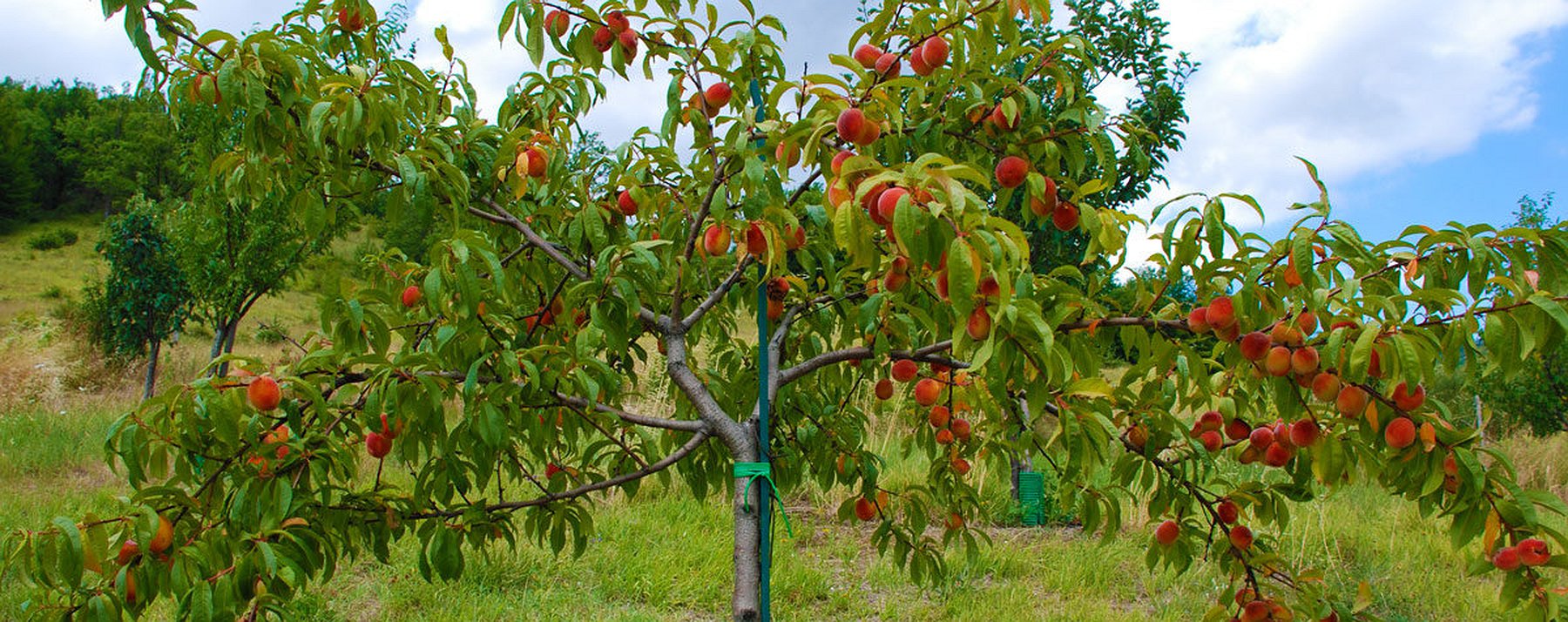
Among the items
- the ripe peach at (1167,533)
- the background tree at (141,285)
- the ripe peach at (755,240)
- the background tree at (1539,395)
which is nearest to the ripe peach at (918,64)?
the ripe peach at (755,240)

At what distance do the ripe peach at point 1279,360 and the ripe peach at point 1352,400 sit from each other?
65mm

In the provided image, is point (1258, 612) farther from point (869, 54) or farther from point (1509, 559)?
point (869, 54)

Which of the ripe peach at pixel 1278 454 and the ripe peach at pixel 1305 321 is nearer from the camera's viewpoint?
the ripe peach at pixel 1305 321

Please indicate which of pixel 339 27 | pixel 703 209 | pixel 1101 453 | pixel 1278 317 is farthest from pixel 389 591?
pixel 1278 317

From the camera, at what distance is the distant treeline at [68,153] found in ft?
90.8

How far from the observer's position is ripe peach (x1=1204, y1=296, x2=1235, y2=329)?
111cm

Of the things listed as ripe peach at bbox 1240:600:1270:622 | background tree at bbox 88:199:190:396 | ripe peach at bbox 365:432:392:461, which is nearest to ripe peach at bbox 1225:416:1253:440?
ripe peach at bbox 1240:600:1270:622

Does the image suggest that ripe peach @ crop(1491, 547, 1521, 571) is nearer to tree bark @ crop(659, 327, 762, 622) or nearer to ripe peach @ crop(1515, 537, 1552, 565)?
ripe peach @ crop(1515, 537, 1552, 565)

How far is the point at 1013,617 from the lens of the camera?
2914 millimetres

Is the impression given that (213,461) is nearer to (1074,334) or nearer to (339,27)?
(339,27)

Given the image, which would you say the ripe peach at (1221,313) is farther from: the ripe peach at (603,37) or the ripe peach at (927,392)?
the ripe peach at (603,37)

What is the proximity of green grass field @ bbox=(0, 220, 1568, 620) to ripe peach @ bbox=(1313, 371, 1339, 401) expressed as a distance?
1311mm

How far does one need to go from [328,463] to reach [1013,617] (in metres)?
2.29

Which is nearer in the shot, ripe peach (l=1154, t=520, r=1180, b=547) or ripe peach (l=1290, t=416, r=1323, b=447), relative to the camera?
ripe peach (l=1290, t=416, r=1323, b=447)
